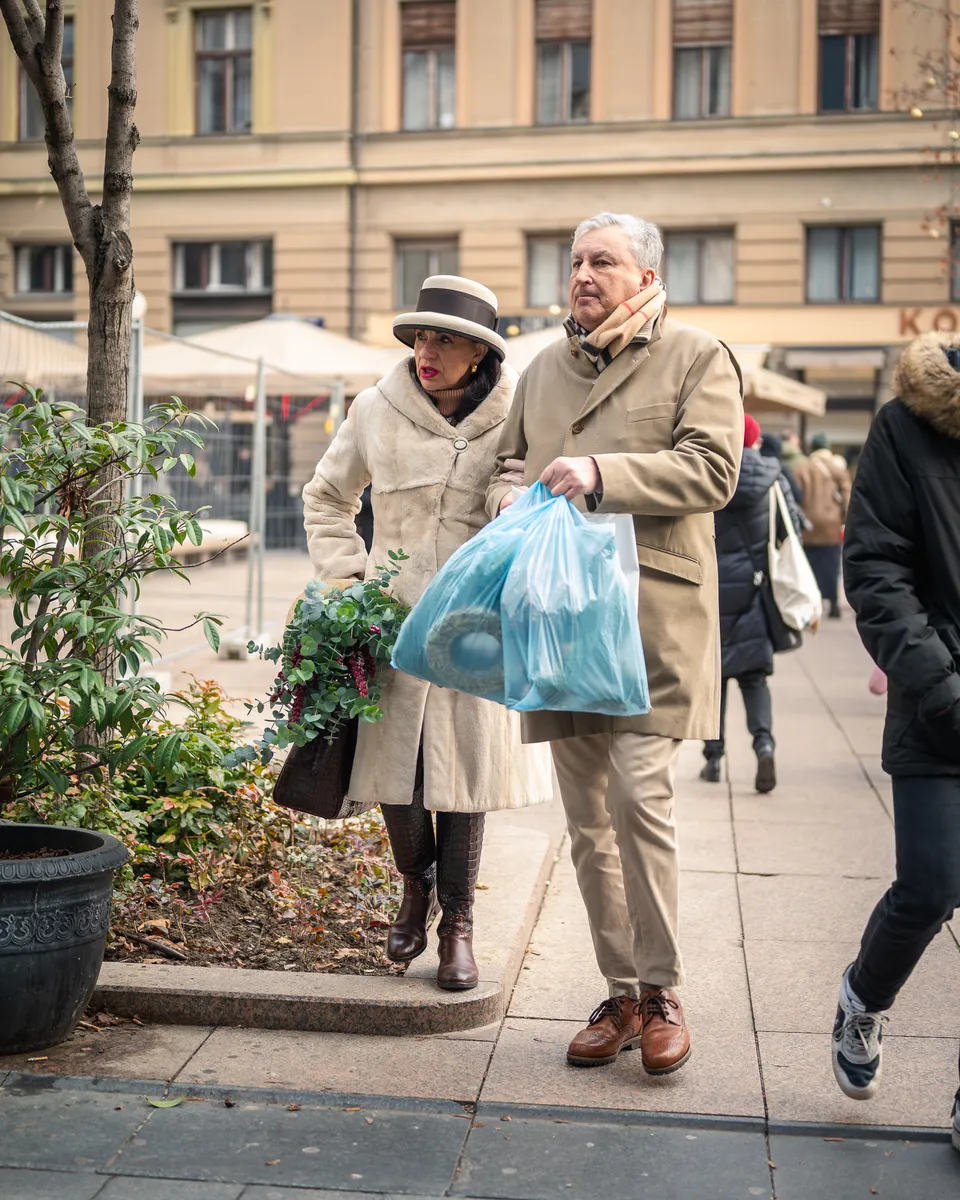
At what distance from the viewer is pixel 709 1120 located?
3707mm

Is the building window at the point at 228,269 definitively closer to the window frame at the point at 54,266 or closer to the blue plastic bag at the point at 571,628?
the window frame at the point at 54,266

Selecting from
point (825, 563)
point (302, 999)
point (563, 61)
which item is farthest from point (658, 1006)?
point (563, 61)

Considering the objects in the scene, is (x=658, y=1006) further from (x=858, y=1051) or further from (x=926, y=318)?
(x=926, y=318)

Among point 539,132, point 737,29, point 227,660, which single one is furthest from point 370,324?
point 227,660

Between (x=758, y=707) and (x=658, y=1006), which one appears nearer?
(x=658, y=1006)

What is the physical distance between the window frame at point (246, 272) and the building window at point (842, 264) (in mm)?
9778

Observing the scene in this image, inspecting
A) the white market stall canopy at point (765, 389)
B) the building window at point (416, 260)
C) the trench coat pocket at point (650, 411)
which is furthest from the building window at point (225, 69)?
the trench coat pocket at point (650, 411)

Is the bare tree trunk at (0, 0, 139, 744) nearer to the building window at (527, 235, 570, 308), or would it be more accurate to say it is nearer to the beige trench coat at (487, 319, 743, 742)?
the beige trench coat at (487, 319, 743, 742)

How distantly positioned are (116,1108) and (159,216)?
91.6 feet

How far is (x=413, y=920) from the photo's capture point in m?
4.60

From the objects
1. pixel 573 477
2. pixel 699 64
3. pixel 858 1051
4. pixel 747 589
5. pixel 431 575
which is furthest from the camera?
pixel 699 64

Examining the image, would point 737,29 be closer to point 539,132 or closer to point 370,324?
point 539,132

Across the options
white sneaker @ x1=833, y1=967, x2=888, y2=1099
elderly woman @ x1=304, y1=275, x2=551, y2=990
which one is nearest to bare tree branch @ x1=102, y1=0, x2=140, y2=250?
elderly woman @ x1=304, y1=275, x2=551, y2=990

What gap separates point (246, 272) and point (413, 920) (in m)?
26.3
